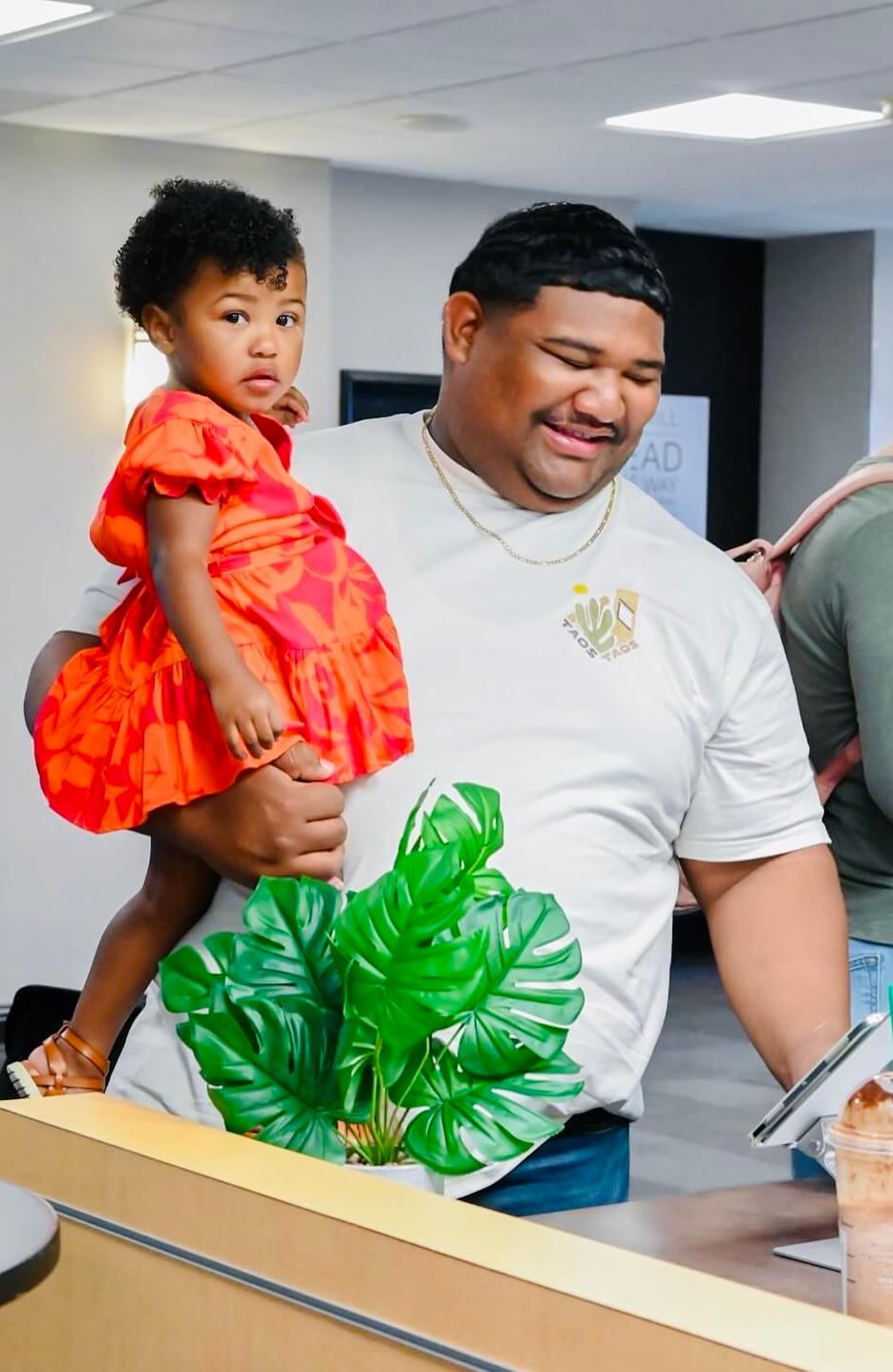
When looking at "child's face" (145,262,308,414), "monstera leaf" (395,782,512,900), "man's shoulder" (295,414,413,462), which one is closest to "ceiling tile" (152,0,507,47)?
A: "child's face" (145,262,308,414)

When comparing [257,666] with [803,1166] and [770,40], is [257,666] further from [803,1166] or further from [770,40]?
[770,40]

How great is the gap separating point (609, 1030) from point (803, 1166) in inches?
14.5

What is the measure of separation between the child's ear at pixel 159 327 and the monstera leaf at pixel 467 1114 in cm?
99

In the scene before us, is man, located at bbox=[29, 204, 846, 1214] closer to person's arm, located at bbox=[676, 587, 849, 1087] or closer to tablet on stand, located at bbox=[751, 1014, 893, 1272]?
person's arm, located at bbox=[676, 587, 849, 1087]

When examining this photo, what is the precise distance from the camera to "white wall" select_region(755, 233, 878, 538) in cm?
955

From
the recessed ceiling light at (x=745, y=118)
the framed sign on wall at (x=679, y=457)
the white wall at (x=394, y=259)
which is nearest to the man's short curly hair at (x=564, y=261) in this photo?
the recessed ceiling light at (x=745, y=118)

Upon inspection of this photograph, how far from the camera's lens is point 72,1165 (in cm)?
165

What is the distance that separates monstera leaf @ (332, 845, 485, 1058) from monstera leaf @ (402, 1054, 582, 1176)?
5 centimetres

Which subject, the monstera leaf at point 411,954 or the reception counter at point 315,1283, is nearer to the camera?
the reception counter at point 315,1283

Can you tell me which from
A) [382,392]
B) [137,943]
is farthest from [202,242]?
[382,392]

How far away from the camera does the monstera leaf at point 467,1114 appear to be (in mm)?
1573

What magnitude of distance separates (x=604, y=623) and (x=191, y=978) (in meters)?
0.60

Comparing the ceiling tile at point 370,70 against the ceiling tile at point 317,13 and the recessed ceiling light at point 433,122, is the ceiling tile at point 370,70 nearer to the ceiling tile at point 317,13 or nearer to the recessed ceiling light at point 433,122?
the ceiling tile at point 317,13

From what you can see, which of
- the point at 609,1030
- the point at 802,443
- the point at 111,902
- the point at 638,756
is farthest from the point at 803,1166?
the point at 802,443
